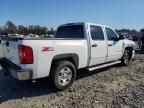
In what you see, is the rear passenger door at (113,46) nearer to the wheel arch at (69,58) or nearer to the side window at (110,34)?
the side window at (110,34)

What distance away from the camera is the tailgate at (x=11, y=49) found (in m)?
4.92

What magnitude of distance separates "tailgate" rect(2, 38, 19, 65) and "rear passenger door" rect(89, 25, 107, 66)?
2.43m

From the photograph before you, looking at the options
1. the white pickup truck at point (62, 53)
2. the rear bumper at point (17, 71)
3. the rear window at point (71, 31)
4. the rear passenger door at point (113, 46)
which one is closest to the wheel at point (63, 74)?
the white pickup truck at point (62, 53)

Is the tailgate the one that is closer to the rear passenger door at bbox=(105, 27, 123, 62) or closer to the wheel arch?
the wheel arch

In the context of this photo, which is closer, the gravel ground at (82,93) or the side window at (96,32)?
the gravel ground at (82,93)

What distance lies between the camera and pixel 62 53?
548cm

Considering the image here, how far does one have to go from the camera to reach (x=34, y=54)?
479cm

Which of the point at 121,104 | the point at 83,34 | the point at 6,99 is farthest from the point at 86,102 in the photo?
the point at 83,34

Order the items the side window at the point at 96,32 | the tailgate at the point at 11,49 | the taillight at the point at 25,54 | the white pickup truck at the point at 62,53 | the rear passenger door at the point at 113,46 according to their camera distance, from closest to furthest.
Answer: the taillight at the point at 25,54 → the white pickup truck at the point at 62,53 → the tailgate at the point at 11,49 → the side window at the point at 96,32 → the rear passenger door at the point at 113,46

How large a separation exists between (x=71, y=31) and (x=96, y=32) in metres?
0.85

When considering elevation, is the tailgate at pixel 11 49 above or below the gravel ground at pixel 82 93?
above

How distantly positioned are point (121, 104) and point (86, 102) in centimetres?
80

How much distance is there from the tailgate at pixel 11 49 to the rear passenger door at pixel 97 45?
2.43 metres

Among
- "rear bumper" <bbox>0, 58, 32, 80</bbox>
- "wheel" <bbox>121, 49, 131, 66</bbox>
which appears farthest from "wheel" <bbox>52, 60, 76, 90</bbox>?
"wheel" <bbox>121, 49, 131, 66</bbox>
